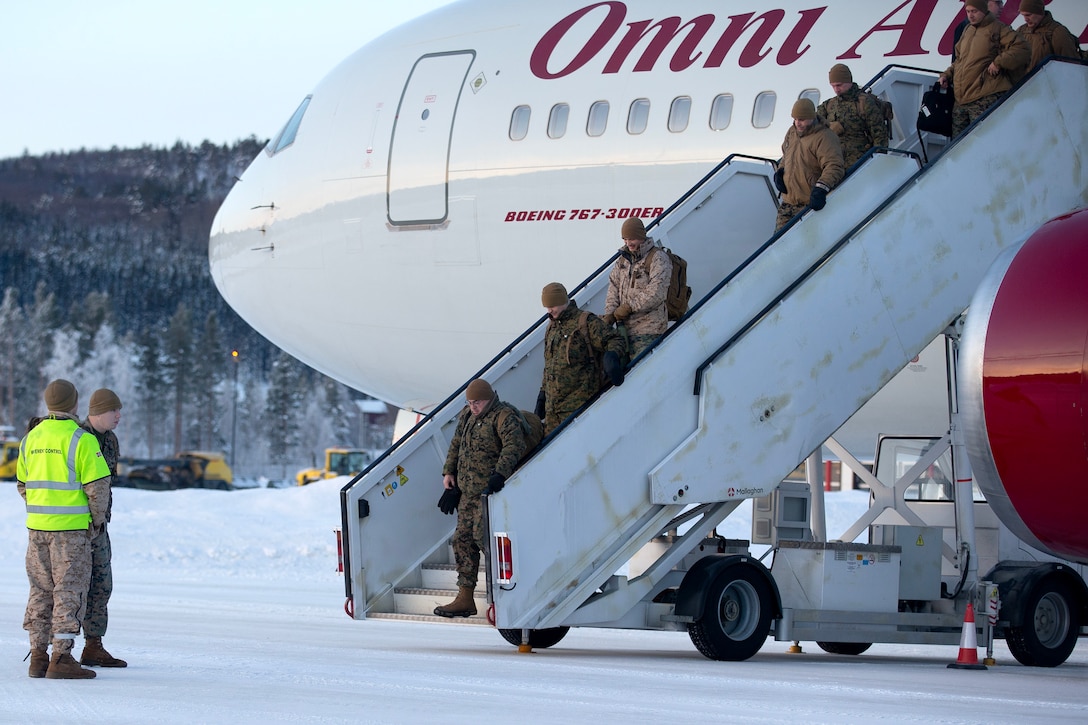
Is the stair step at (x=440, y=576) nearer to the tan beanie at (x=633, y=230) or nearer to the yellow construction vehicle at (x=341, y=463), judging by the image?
the tan beanie at (x=633, y=230)

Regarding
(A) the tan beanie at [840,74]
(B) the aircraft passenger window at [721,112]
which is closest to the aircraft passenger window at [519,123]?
(B) the aircraft passenger window at [721,112]

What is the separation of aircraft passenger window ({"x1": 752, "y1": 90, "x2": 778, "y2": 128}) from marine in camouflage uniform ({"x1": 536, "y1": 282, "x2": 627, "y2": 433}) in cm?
353

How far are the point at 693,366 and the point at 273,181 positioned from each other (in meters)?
7.90

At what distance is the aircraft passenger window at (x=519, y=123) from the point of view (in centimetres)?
1384

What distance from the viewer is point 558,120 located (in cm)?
1361

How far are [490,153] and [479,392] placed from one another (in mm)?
4820

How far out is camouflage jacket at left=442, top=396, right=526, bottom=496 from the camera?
30.9ft

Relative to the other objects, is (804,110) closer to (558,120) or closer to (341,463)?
(558,120)

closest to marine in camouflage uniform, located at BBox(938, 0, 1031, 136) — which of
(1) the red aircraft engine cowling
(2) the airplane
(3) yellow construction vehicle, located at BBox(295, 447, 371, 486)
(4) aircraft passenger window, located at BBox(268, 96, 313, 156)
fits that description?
(2) the airplane

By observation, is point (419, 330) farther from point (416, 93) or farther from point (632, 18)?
point (632, 18)

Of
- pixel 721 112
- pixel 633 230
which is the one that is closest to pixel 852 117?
pixel 633 230

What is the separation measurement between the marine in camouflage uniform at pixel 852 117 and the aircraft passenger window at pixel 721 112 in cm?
203

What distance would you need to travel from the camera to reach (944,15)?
12.2m

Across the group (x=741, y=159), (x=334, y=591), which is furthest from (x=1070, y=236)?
(x=334, y=591)
